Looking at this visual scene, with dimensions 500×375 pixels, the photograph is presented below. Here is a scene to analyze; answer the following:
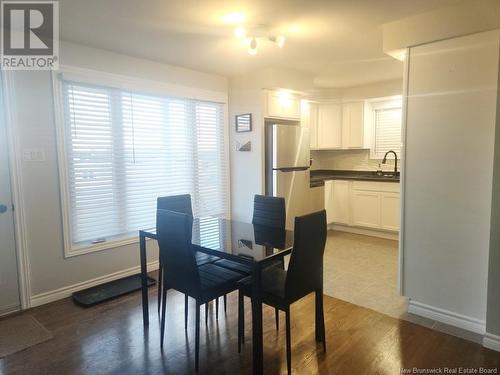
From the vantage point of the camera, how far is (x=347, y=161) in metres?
5.98

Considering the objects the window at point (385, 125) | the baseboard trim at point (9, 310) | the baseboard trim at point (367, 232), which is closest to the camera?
the baseboard trim at point (9, 310)

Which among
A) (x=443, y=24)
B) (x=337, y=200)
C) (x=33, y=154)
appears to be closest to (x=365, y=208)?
(x=337, y=200)

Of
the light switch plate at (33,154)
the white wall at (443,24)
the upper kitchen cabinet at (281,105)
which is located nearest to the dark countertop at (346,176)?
the upper kitchen cabinet at (281,105)

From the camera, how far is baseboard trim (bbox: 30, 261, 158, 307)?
298cm

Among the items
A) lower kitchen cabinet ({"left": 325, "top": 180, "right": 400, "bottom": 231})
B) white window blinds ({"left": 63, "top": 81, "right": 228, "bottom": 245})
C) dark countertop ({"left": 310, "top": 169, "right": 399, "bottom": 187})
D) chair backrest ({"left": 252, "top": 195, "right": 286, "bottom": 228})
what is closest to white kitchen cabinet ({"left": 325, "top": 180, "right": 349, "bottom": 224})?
lower kitchen cabinet ({"left": 325, "top": 180, "right": 400, "bottom": 231})

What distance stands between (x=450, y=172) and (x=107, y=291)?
10.6ft

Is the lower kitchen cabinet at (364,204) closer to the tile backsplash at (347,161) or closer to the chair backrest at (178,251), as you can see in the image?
the tile backsplash at (347,161)

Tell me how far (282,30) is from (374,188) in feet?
10.2

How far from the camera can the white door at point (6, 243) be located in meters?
2.76

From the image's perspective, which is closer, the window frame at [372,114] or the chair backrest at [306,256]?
the chair backrest at [306,256]

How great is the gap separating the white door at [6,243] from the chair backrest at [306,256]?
2.46 m

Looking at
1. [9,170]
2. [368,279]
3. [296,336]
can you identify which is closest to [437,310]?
[368,279]

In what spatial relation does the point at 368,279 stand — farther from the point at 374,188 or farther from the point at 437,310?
the point at 374,188

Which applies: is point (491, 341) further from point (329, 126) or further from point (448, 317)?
point (329, 126)
